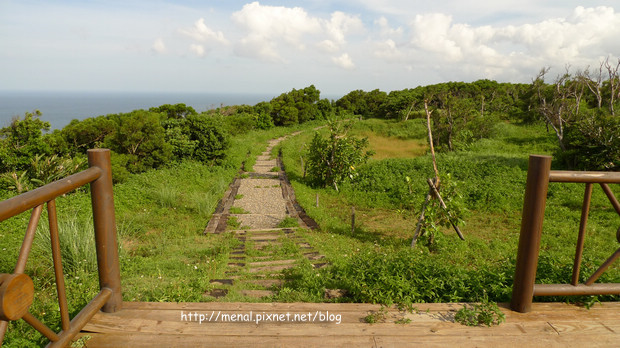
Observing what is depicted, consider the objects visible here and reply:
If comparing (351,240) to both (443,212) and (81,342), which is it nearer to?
(443,212)

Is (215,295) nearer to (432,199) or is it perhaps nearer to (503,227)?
(432,199)

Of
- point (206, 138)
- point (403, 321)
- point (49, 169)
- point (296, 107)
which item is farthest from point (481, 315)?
point (296, 107)

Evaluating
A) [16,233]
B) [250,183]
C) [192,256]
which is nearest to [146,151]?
[250,183]

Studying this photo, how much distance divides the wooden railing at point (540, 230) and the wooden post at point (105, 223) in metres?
2.60

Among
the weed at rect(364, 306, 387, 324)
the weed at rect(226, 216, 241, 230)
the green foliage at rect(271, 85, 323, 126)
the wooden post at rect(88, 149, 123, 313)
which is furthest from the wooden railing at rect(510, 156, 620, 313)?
the green foliage at rect(271, 85, 323, 126)

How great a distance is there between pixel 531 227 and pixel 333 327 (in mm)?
1417

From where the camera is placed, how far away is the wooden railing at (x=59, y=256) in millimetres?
1512

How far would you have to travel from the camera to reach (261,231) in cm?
858

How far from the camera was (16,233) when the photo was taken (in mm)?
7008

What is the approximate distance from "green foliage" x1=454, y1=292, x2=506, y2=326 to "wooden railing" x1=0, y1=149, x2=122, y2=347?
2.31m

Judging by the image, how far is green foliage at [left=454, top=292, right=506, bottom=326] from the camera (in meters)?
2.39

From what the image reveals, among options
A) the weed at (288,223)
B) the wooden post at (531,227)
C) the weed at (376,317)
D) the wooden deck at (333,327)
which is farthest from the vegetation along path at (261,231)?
the wooden post at (531,227)

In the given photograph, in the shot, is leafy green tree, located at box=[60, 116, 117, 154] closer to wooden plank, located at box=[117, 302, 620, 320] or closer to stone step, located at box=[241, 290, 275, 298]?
stone step, located at box=[241, 290, 275, 298]

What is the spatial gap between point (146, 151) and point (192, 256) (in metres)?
8.73
